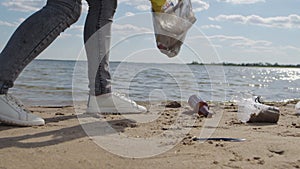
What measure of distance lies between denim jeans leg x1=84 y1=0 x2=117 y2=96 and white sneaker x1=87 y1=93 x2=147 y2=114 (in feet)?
0.16

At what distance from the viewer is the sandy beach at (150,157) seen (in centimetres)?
166

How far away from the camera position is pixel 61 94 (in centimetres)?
636

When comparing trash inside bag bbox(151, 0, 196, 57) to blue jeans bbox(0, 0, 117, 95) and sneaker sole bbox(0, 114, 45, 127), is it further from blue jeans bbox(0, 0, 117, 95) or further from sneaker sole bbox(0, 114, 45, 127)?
sneaker sole bbox(0, 114, 45, 127)

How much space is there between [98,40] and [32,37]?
2.41 ft

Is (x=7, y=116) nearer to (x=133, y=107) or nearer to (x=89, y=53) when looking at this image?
(x=89, y=53)

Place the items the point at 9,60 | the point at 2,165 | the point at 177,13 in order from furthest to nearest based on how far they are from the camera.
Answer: the point at 177,13
the point at 9,60
the point at 2,165

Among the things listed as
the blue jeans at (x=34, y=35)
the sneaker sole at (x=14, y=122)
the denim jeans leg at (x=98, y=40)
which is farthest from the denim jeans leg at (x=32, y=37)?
the denim jeans leg at (x=98, y=40)

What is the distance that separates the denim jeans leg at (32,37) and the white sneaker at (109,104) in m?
0.78

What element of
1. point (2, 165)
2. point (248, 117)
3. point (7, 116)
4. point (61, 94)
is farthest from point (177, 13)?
point (61, 94)

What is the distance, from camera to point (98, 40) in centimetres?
302

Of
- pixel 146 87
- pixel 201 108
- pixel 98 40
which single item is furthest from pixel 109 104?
pixel 146 87

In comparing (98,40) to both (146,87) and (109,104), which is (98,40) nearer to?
(109,104)

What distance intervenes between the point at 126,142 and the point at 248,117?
128cm

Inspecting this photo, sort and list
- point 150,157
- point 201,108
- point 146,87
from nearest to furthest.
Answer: point 150,157
point 201,108
point 146,87
